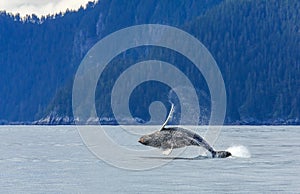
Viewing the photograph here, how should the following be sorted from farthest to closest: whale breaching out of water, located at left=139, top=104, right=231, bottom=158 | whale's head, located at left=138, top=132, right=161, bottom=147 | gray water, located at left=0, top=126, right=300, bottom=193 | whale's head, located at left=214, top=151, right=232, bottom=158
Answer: whale's head, located at left=214, top=151, right=232, bottom=158 < whale breaching out of water, located at left=139, top=104, right=231, bottom=158 < whale's head, located at left=138, top=132, right=161, bottom=147 < gray water, located at left=0, top=126, right=300, bottom=193

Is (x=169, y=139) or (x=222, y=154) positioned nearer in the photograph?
(x=169, y=139)

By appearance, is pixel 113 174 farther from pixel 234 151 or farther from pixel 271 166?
pixel 234 151

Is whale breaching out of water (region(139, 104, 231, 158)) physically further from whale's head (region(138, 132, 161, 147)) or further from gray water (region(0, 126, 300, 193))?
gray water (region(0, 126, 300, 193))

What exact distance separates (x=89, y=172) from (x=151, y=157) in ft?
36.5

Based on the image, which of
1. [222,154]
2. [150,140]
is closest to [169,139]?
[150,140]

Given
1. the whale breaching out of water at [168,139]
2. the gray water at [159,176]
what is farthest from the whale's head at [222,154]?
the whale breaching out of water at [168,139]

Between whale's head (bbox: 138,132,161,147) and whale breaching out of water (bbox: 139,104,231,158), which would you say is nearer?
whale's head (bbox: 138,132,161,147)

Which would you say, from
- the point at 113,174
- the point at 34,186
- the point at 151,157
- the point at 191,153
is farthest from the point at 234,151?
the point at 34,186

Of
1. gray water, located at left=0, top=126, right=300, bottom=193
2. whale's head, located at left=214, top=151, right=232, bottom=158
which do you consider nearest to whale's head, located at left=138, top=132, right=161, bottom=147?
gray water, located at left=0, top=126, right=300, bottom=193

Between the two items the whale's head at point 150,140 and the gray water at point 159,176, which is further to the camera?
the whale's head at point 150,140

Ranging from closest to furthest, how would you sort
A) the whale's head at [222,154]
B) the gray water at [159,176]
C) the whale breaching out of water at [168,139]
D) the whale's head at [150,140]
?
the gray water at [159,176] → the whale's head at [150,140] → the whale breaching out of water at [168,139] → the whale's head at [222,154]

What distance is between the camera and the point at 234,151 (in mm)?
93312

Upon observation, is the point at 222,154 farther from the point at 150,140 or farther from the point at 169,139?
the point at 150,140

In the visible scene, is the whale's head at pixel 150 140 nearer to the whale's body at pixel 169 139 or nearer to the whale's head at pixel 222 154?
the whale's body at pixel 169 139
